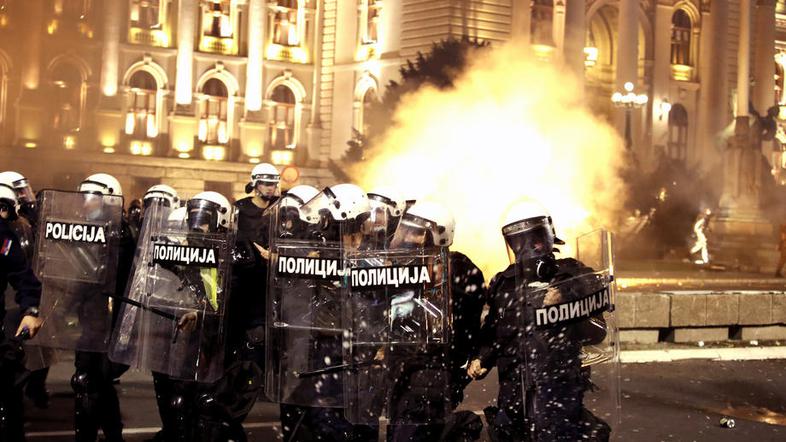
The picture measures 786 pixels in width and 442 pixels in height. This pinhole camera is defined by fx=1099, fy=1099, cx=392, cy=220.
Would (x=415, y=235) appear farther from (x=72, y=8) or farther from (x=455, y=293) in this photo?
(x=72, y=8)

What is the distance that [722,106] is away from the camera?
46188 millimetres

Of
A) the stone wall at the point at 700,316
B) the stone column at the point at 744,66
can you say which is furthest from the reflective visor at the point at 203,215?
the stone column at the point at 744,66

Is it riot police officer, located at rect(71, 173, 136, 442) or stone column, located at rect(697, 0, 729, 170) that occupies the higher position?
stone column, located at rect(697, 0, 729, 170)

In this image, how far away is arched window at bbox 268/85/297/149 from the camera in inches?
1622

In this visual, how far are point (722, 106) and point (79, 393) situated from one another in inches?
1676

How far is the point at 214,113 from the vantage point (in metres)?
40.3

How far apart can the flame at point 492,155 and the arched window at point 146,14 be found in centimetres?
1368

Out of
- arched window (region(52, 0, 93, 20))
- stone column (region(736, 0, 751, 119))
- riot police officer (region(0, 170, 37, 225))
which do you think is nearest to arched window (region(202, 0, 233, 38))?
arched window (region(52, 0, 93, 20))

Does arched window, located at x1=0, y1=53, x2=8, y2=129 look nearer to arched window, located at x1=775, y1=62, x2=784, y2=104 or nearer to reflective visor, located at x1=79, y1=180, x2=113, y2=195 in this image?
reflective visor, located at x1=79, y1=180, x2=113, y2=195

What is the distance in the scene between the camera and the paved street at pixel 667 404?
8.66 meters

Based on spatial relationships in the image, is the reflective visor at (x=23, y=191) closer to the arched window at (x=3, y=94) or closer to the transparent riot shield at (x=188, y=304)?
the transparent riot shield at (x=188, y=304)

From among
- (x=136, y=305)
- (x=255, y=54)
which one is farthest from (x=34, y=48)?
(x=136, y=305)

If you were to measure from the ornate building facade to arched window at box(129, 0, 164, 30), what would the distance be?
0.17ft

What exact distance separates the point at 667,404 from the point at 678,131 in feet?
125
